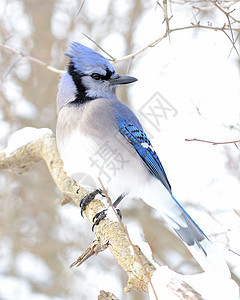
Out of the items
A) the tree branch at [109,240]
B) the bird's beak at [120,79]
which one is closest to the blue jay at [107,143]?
the bird's beak at [120,79]

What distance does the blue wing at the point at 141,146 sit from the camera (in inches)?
104

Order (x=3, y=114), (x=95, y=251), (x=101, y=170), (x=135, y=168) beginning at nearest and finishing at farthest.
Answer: (x=95, y=251) → (x=101, y=170) → (x=135, y=168) → (x=3, y=114)

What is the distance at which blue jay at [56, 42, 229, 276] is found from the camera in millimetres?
2383

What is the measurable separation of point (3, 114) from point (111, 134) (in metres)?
2.11

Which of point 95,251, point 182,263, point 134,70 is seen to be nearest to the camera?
point 95,251

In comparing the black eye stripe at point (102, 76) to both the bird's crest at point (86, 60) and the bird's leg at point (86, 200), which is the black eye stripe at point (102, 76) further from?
the bird's leg at point (86, 200)

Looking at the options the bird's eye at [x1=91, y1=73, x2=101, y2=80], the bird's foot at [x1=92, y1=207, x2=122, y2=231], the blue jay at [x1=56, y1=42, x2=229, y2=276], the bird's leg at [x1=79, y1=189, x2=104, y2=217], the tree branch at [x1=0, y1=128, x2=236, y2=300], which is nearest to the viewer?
the tree branch at [x1=0, y1=128, x2=236, y2=300]

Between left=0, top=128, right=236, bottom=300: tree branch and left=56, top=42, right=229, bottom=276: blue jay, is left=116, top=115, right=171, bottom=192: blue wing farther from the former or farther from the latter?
left=0, top=128, right=236, bottom=300: tree branch

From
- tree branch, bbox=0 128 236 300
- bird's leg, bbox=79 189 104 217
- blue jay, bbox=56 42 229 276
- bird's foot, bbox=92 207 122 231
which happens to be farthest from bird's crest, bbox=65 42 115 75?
bird's foot, bbox=92 207 122 231

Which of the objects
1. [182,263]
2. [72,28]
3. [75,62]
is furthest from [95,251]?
[72,28]

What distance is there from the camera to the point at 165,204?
8.47ft

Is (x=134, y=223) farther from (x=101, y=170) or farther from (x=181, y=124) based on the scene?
(x=101, y=170)

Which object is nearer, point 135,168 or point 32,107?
point 135,168

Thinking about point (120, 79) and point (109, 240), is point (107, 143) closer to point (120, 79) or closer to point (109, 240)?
point (120, 79)
